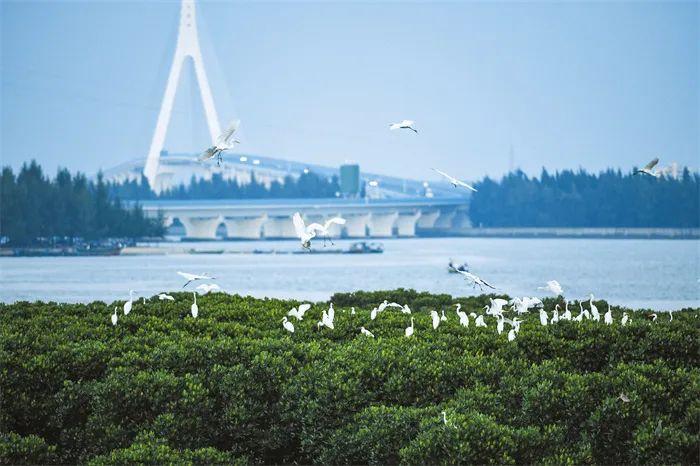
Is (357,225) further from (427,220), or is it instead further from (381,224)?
(427,220)

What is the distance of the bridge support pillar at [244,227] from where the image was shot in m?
94.4

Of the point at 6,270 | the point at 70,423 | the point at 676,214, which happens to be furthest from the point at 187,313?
the point at 676,214

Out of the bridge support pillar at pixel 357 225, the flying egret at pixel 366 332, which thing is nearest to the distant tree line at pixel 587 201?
the bridge support pillar at pixel 357 225

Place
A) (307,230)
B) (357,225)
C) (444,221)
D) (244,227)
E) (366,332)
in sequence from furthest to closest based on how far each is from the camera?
(444,221)
(357,225)
(244,227)
(366,332)
(307,230)

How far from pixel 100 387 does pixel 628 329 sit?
14.1ft

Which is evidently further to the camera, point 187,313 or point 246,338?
point 187,313

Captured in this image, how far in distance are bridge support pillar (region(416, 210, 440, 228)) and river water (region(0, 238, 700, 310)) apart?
26746mm

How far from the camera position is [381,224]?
99.9 m

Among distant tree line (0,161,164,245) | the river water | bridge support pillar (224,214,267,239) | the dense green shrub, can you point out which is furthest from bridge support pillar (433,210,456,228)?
the dense green shrub

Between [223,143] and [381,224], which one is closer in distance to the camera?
[223,143]

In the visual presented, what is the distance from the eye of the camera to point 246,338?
9.17m

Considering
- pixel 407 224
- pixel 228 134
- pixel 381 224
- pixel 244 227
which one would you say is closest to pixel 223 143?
pixel 228 134

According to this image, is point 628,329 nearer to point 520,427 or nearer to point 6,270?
point 520,427

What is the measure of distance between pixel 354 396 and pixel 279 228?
92088 millimetres
